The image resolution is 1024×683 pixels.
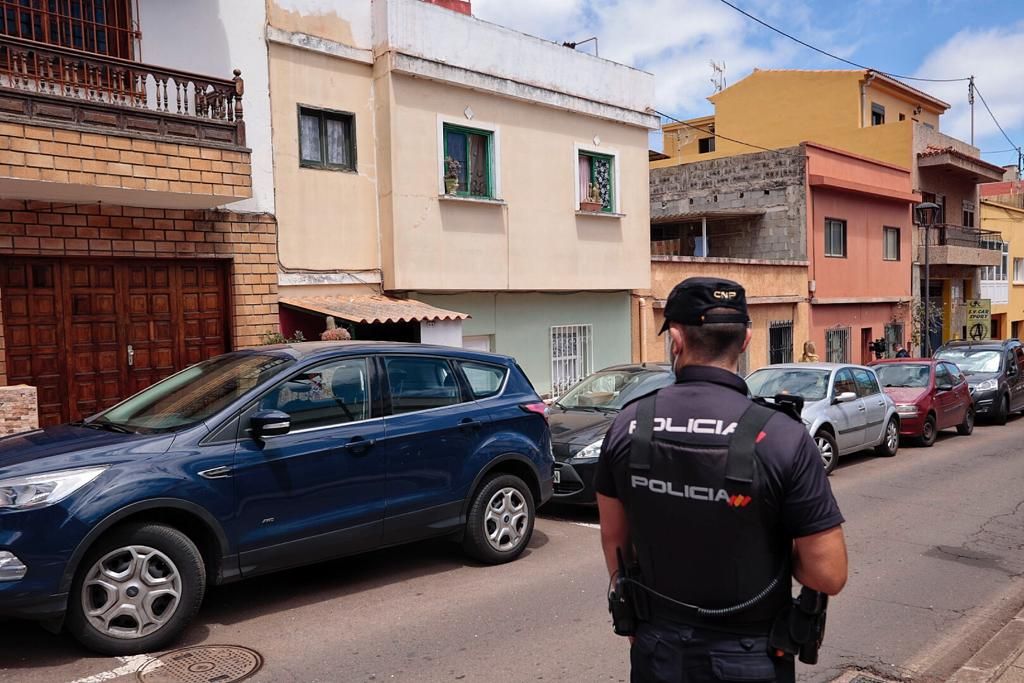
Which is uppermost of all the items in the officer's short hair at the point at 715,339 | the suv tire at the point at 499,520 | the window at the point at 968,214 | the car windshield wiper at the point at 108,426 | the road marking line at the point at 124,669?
the window at the point at 968,214

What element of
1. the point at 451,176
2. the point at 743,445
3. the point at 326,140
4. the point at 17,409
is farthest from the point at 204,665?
the point at 451,176

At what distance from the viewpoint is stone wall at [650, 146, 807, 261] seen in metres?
23.2

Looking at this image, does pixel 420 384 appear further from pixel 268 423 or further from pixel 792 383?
pixel 792 383

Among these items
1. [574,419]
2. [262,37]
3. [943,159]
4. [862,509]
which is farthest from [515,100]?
[943,159]

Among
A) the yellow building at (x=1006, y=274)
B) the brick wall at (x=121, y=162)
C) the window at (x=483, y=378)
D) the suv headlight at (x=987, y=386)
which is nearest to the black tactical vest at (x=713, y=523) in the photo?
the window at (x=483, y=378)

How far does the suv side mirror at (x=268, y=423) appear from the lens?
17.1 feet

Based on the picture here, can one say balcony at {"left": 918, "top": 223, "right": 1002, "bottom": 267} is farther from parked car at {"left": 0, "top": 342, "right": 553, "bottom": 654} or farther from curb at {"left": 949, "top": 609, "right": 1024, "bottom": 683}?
parked car at {"left": 0, "top": 342, "right": 553, "bottom": 654}

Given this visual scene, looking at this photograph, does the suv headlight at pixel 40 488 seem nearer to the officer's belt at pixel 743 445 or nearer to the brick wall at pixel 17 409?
the officer's belt at pixel 743 445

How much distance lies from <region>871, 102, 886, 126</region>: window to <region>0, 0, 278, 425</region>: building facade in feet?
84.6

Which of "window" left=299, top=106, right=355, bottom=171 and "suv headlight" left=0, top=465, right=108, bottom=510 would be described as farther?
"window" left=299, top=106, right=355, bottom=171

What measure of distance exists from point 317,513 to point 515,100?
35.2 feet

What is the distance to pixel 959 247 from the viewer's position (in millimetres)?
30625

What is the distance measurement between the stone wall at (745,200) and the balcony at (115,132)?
1624cm

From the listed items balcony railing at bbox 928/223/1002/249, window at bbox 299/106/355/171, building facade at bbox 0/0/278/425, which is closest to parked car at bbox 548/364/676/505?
building facade at bbox 0/0/278/425
